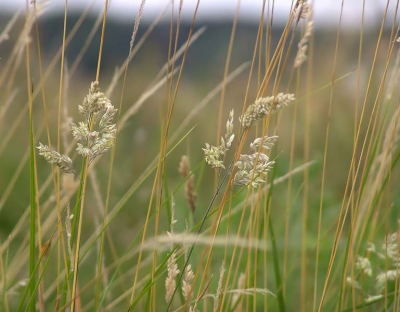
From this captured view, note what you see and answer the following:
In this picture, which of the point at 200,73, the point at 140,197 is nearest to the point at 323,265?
the point at 140,197

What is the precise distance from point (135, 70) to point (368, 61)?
2.03m

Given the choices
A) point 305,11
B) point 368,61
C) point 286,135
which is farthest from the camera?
point 286,135

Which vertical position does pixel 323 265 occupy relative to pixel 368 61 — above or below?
below

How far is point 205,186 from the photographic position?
3184mm

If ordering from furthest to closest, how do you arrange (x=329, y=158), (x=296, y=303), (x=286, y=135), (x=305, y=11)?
(x=286, y=135) < (x=329, y=158) < (x=296, y=303) < (x=305, y=11)

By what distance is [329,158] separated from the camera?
340cm

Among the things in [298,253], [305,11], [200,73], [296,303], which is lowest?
[296,303]

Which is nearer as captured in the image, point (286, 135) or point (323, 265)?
point (323, 265)

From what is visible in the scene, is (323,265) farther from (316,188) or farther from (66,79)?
(66,79)

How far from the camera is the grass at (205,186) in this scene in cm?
82

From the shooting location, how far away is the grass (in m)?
0.82

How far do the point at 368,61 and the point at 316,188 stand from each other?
1.89 meters

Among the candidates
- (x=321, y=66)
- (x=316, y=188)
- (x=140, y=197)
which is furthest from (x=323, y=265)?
(x=321, y=66)

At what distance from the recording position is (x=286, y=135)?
4.37m
